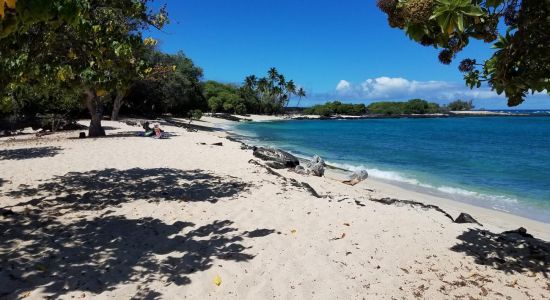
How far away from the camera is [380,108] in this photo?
177750 mm

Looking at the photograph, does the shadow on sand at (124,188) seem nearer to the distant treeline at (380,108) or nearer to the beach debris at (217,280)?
the beach debris at (217,280)

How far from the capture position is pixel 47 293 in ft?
14.3

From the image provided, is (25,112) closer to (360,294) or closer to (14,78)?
(14,78)

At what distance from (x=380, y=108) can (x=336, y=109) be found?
31.1 meters

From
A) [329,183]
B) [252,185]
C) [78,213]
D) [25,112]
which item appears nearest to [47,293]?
[78,213]

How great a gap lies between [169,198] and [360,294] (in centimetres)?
522

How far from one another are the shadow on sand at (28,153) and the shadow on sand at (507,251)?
13.4 m

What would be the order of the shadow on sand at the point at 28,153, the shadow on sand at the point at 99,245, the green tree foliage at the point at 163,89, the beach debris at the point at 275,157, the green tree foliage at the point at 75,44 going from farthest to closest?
1. the green tree foliage at the point at 163,89
2. the beach debris at the point at 275,157
3. the shadow on sand at the point at 28,153
4. the green tree foliage at the point at 75,44
5. the shadow on sand at the point at 99,245

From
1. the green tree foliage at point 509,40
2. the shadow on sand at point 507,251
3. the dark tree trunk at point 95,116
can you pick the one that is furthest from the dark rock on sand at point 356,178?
the dark tree trunk at point 95,116

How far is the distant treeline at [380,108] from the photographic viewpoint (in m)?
154

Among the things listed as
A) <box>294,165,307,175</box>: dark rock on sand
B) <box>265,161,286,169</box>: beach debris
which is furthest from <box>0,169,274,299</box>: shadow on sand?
<box>265,161,286,169</box>: beach debris

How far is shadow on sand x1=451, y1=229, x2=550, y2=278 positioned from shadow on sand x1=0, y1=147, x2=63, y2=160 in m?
13.4

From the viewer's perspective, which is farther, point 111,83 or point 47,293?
point 111,83

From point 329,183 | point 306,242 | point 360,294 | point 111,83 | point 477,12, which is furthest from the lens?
point 329,183
